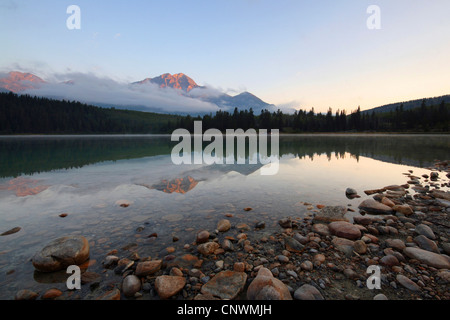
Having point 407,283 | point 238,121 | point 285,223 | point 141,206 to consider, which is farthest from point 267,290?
point 238,121

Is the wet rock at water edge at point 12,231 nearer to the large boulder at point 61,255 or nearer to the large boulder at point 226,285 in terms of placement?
the large boulder at point 61,255

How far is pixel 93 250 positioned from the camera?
5902mm

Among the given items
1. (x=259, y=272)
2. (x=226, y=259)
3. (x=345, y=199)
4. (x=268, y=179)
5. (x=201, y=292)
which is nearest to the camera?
(x=201, y=292)

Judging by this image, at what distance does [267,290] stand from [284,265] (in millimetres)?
1384

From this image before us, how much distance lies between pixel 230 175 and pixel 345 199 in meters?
8.13

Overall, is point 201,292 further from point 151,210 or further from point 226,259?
point 151,210

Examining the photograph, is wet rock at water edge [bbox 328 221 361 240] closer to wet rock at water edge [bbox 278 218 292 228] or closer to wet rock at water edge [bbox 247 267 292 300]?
wet rock at water edge [bbox 278 218 292 228]

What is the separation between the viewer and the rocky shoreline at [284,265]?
4.23 meters

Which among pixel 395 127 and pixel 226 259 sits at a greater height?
pixel 395 127

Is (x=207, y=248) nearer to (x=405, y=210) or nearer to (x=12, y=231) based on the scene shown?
(x=12, y=231)

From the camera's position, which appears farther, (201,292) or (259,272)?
(259,272)

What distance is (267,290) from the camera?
4020 millimetres

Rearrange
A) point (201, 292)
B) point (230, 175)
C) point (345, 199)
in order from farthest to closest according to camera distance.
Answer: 1. point (230, 175)
2. point (345, 199)
3. point (201, 292)
